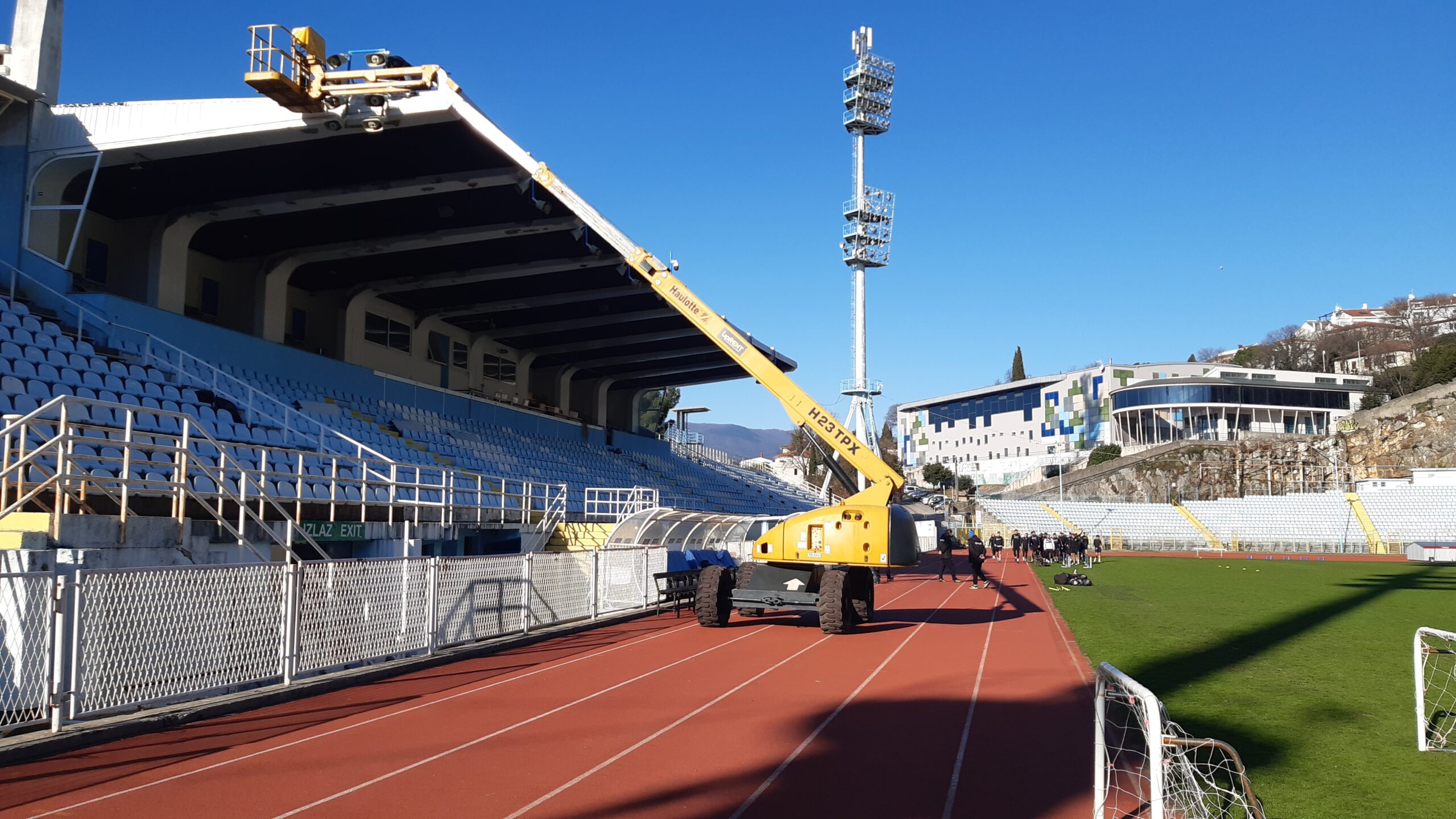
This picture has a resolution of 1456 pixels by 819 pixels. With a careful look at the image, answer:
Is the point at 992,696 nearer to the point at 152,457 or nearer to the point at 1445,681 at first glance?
the point at 1445,681

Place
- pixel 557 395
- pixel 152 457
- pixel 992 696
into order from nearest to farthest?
pixel 992 696 → pixel 152 457 → pixel 557 395

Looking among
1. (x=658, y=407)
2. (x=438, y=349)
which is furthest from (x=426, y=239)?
(x=658, y=407)

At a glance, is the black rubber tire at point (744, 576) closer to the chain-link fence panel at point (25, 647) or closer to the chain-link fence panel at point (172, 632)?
→ the chain-link fence panel at point (172, 632)

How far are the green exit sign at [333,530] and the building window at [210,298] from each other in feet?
42.4

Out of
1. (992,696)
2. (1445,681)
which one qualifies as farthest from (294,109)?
(1445,681)

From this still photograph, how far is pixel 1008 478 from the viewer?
320 feet

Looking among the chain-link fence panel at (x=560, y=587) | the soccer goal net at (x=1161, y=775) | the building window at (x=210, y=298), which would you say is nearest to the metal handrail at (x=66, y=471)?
the chain-link fence panel at (x=560, y=587)

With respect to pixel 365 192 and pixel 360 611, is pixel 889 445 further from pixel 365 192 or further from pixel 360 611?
pixel 360 611

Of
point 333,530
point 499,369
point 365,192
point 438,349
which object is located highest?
point 365,192

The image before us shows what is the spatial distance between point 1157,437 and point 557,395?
61845 mm

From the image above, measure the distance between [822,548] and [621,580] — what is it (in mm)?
A: 5233

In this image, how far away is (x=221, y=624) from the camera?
9859 mm

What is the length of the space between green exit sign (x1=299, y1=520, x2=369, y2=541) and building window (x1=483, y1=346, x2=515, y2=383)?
22454 millimetres

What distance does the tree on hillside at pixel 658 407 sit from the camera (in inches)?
3452
